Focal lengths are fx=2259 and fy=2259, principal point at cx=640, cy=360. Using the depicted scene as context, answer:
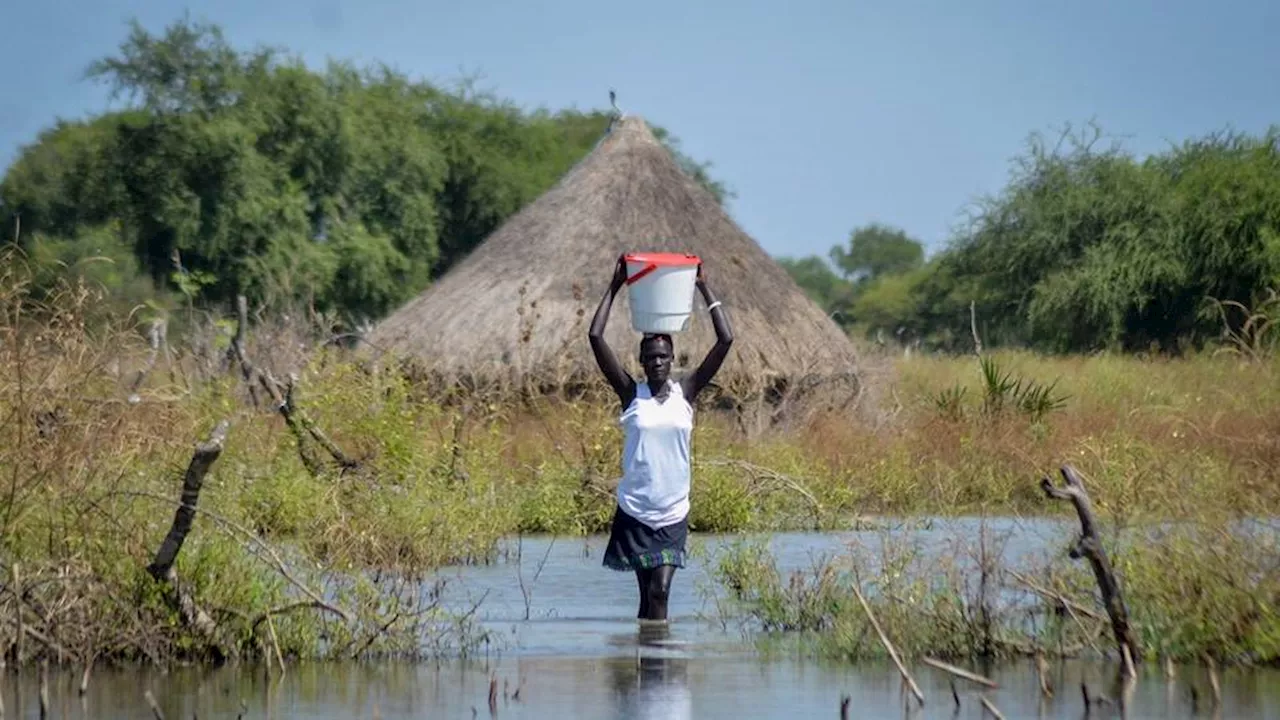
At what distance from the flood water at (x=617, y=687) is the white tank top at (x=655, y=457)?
0.69m

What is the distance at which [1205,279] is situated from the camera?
36.4 m

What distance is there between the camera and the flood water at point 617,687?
9.07 metres

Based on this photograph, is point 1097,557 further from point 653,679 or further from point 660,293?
A: point 660,293

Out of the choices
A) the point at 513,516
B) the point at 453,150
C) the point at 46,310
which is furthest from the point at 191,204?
the point at 46,310

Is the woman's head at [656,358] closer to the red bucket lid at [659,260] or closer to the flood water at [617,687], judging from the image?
the red bucket lid at [659,260]

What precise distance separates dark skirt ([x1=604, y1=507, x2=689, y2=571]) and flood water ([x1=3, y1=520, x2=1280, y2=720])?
0.42m

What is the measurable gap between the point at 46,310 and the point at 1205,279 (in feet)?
92.5

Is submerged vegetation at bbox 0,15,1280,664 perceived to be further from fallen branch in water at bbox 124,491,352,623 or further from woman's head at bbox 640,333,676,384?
woman's head at bbox 640,333,676,384

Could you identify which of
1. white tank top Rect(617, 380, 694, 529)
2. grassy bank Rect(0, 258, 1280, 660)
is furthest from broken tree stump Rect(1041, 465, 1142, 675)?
white tank top Rect(617, 380, 694, 529)

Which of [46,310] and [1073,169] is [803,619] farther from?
[1073,169]

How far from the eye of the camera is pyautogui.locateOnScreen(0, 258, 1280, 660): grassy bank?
1005 centimetres

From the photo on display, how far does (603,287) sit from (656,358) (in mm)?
15805

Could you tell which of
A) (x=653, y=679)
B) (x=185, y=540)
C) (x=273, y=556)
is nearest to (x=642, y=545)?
(x=653, y=679)

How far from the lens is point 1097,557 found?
30.1 ft
